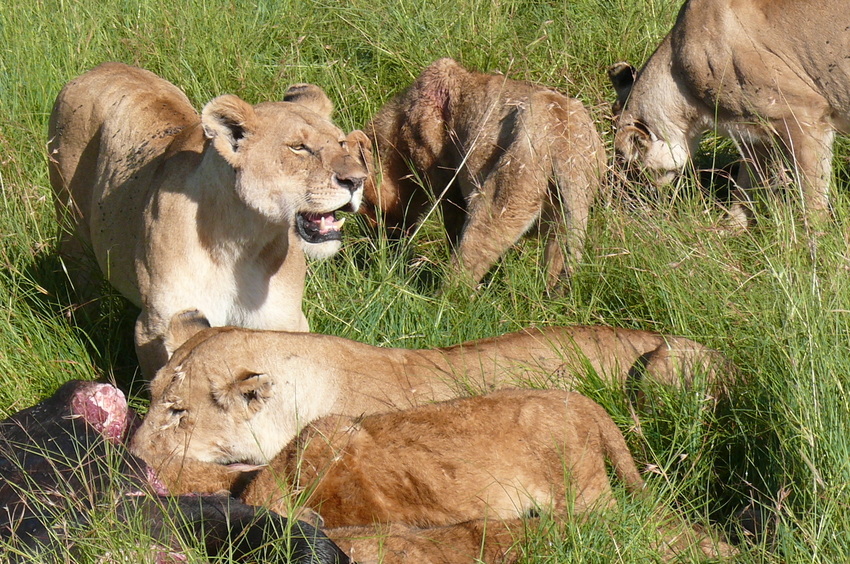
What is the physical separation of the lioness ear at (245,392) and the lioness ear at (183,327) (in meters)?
0.52

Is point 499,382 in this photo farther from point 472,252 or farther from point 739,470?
point 472,252

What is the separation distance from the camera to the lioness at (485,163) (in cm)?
575

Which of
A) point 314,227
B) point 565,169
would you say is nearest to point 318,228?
point 314,227

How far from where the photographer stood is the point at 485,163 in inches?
241

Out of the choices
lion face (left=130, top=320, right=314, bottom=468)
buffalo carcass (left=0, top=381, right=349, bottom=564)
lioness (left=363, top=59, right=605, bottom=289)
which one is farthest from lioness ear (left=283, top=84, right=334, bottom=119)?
buffalo carcass (left=0, top=381, right=349, bottom=564)

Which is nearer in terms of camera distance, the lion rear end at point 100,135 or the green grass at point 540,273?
the green grass at point 540,273

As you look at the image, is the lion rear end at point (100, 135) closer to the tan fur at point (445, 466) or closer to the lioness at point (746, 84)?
the tan fur at point (445, 466)

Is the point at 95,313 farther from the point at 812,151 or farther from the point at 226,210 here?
the point at 812,151

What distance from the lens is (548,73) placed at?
7.27m

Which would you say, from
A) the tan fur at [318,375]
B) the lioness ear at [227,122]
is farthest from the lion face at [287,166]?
the tan fur at [318,375]

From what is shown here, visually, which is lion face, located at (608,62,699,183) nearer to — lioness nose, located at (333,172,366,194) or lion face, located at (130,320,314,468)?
lioness nose, located at (333,172,366,194)

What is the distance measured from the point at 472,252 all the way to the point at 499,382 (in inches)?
69.8

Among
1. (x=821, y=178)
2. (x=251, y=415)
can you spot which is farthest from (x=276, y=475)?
(x=821, y=178)

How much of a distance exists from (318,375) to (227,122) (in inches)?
47.8
